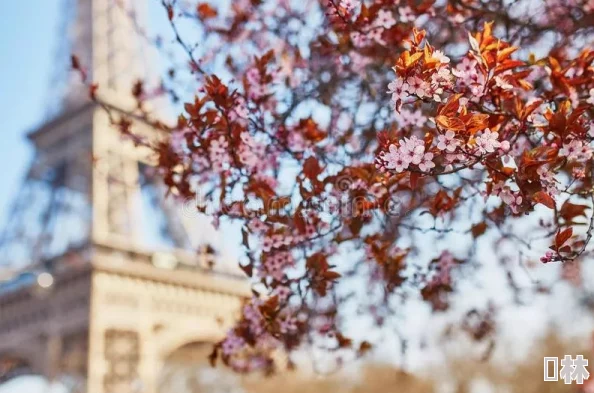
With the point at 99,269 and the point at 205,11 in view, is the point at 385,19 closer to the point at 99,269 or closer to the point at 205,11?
the point at 205,11

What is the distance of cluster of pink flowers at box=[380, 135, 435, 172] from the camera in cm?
304

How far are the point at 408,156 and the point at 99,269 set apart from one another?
78.9 feet

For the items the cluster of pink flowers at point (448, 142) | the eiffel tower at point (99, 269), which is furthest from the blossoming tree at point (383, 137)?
the eiffel tower at point (99, 269)

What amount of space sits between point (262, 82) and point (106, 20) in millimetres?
30813

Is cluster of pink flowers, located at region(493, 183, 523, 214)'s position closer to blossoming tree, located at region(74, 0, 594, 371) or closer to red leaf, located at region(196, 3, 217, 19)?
blossoming tree, located at region(74, 0, 594, 371)

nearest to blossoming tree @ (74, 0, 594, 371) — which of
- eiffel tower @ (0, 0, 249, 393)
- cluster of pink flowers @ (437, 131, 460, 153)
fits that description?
cluster of pink flowers @ (437, 131, 460, 153)

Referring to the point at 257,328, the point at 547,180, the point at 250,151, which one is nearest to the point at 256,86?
the point at 250,151

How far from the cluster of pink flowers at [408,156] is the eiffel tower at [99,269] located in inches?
854

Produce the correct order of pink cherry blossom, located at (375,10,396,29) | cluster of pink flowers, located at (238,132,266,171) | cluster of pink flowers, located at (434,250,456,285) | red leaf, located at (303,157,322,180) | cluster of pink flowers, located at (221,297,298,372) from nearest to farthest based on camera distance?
red leaf, located at (303,157,322,180)
cluster of pink flowers, located at (238,132,266,171)
pink cherry blossom, located at (375,10,396,29)
cluster of pink flowers, located at (221,297,298,372)
cluster of pink flowers, located at (434,250,456,285)

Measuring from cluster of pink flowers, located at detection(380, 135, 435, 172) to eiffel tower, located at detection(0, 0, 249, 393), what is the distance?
854 inches

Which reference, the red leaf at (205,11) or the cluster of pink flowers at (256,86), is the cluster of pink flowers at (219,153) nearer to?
the cluster of pink flowers at (256,86)

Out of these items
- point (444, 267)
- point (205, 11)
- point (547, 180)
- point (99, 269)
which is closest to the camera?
point (547, 180)

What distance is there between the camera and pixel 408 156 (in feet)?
10.0

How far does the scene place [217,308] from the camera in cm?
3055
